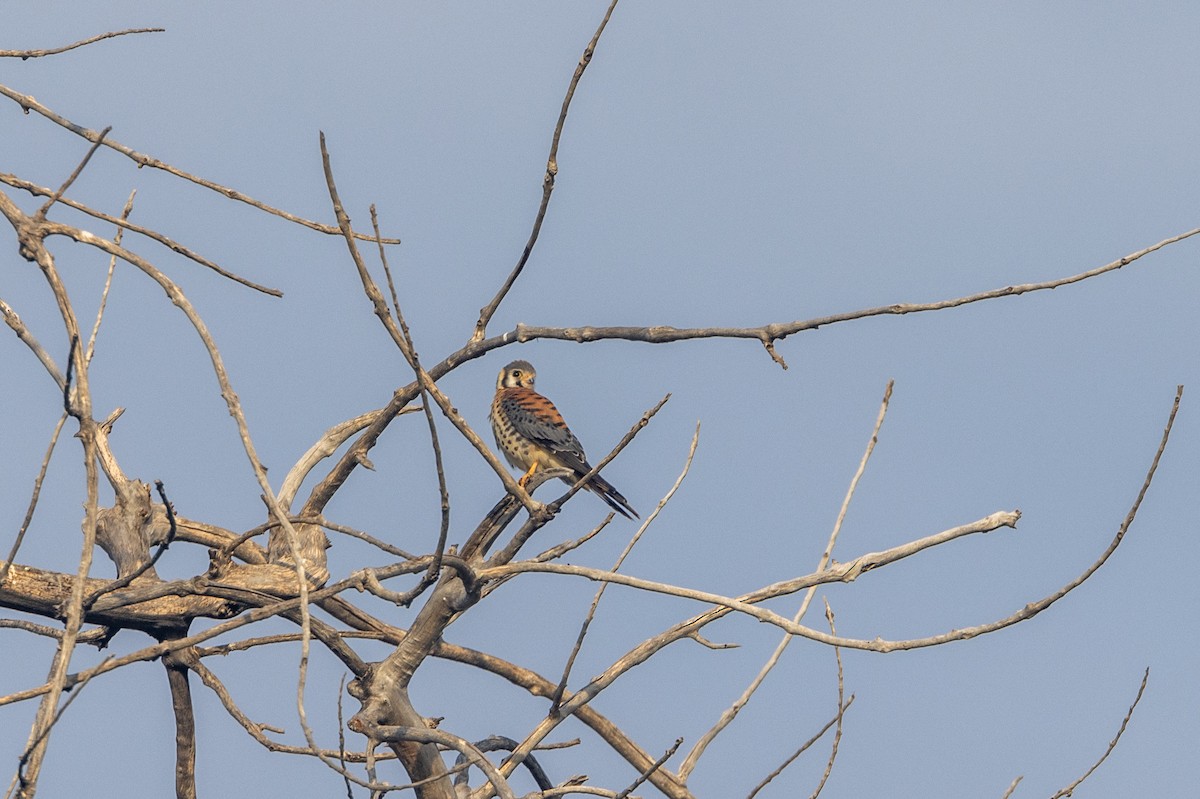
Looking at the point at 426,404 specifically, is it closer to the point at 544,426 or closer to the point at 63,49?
the point at 63,49

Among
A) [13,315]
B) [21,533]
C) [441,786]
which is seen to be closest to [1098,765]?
[441,786]

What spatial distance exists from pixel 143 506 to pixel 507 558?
1740mm

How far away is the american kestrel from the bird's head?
364mm

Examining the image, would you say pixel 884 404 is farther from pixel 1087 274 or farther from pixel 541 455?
pixel 541 455

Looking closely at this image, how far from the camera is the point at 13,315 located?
405 cm

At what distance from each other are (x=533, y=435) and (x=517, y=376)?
1308mm

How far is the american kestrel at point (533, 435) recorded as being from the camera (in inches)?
325

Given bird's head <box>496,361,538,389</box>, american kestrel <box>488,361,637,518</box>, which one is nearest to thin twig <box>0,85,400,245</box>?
american kestrel <box>488,361,637,518</box>

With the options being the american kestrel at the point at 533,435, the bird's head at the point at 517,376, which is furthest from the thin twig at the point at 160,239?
the bird's head at the point at 517,376

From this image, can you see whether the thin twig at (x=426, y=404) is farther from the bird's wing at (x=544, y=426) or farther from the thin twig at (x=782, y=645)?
the bird's wing at (x=544, y=426)

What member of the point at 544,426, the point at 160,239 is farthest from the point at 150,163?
the point at 544,426

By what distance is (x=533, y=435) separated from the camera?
333 inches

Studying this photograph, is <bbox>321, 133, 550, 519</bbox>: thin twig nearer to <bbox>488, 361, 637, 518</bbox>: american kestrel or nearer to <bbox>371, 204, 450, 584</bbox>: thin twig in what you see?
<bbox>371, 204, 450, 584</bbox>: thin twig

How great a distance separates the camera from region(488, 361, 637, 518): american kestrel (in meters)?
8.26
